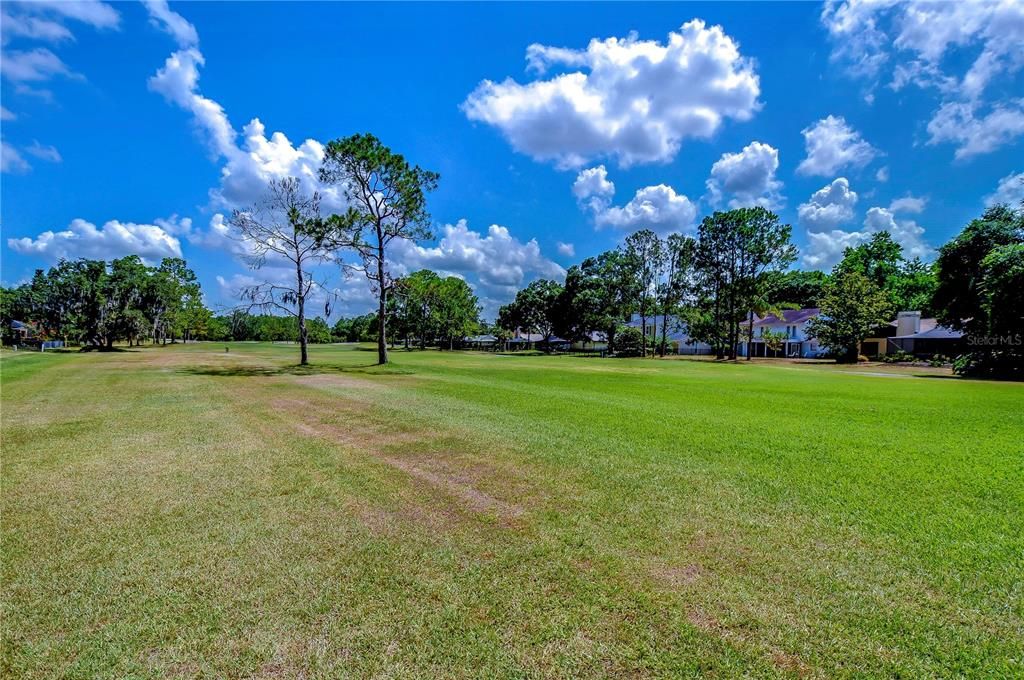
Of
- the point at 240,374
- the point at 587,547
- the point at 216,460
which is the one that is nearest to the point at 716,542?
the point at 587,547

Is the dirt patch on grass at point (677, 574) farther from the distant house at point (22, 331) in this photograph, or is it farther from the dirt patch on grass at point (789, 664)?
the distant house at point (22, 331)

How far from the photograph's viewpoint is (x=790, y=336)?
64312mm

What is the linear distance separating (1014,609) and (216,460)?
9.37 metres

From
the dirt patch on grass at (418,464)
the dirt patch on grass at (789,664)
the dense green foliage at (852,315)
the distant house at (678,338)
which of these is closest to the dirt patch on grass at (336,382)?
the dirt patch on grass at (418,464)

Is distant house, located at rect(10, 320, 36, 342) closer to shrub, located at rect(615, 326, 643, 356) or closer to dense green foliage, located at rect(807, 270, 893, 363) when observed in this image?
shrub, located at rect(615, 326, 643, 356)

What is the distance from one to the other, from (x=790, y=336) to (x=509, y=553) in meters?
72.4

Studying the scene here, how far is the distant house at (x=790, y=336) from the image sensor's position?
61938mm

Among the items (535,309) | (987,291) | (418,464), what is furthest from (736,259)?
(418,464)

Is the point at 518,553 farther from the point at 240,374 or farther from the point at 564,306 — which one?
the point at 564,306

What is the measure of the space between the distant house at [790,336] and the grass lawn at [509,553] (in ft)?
199

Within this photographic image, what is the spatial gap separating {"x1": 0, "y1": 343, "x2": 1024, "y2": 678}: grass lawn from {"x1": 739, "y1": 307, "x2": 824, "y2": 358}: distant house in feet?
199

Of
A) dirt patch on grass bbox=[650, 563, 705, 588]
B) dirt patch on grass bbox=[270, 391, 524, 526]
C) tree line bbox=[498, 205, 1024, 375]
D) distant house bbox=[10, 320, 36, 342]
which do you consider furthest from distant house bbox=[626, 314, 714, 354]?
distant house bbox=[10, 320, 36, 342]

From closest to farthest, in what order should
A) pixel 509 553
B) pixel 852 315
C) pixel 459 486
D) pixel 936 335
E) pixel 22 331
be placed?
pixel 509 553 < pixel 459 486 < pixel 852 315 < pixel 936 335 < pixel 22 331

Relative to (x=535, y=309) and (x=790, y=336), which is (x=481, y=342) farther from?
(x=790, y=336)
